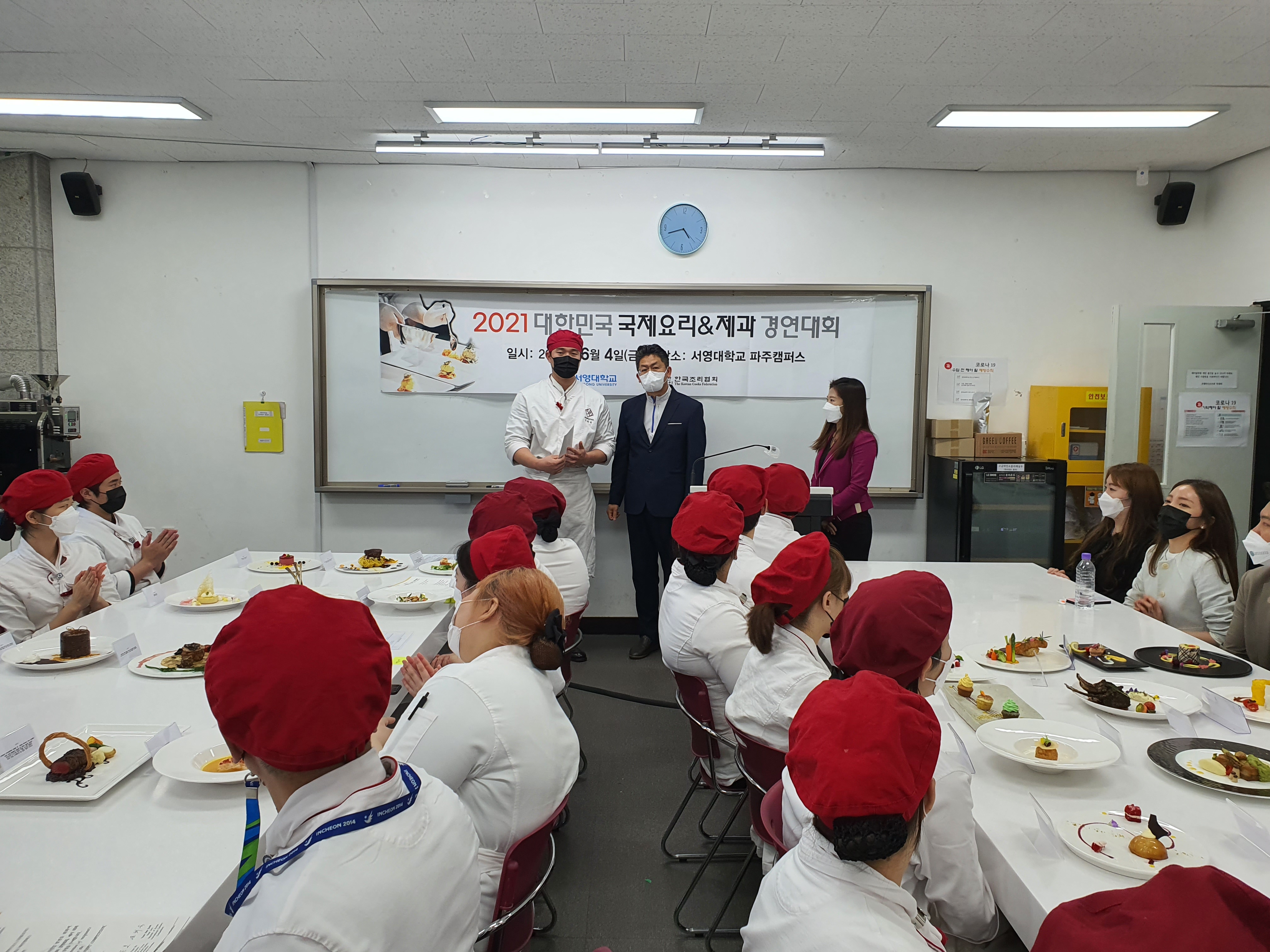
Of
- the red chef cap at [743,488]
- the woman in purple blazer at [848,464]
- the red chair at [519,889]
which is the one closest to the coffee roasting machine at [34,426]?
the red chef cap at [743,488]

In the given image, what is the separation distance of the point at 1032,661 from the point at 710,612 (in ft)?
3.15

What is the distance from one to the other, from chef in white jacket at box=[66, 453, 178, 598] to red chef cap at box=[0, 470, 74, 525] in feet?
2.06

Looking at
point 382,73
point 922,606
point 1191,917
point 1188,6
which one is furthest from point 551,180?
point 1191,917

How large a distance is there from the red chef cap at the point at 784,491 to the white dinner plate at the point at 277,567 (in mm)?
2070

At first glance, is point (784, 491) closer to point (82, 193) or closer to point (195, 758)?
point (195, 758)

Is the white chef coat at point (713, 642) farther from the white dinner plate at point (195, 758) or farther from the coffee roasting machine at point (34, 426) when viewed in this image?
the coffee roasting machine at point (34, 426)

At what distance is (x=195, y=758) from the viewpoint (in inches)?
67.6

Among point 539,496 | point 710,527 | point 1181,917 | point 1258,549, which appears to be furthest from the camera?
point 539,496

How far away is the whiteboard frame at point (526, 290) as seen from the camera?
511 cm

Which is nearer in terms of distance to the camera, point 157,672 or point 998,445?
point 157,672

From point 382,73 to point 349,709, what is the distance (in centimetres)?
349

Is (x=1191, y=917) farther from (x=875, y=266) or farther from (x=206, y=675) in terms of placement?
(x=875, y=266)

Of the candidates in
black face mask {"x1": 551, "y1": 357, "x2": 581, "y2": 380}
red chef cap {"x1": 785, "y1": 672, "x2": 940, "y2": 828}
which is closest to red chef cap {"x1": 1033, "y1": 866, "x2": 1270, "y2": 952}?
red chef cap {"x1": 785, "y1": 672, "x2": 940, "y2": 828}

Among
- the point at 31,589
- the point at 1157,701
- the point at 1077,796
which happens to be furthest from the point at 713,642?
the point at 31,589
